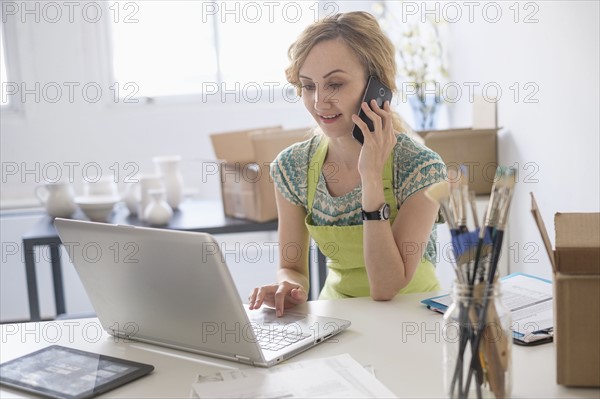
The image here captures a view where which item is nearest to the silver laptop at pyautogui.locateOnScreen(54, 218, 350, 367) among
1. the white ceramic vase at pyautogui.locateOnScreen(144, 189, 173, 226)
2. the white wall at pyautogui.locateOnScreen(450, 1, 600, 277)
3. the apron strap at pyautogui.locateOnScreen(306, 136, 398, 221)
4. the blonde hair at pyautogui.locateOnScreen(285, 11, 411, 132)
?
the apron strap at pyautogui.locateOnScreen(306, 136, 398, 221)

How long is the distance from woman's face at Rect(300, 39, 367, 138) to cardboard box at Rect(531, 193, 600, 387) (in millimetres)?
782

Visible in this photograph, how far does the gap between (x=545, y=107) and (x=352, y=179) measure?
3.18ft

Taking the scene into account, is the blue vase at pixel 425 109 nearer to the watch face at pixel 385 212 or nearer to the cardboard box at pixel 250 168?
the cardboard box at pixel 250 168

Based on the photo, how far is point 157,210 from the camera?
295cm

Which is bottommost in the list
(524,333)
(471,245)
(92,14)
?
(524,333)

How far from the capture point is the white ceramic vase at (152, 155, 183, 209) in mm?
3227

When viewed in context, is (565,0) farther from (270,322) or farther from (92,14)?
(92,14)

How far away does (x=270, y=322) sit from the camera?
1441 millimetres

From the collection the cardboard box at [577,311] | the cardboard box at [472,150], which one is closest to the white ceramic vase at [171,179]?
the cardboard box at [472,150]

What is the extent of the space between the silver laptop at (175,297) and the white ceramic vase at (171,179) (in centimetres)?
183

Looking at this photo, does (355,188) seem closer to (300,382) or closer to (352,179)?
(352,179)

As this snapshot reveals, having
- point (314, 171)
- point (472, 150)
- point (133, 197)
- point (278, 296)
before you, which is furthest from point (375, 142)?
point (133, 197)

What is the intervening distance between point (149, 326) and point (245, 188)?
158cm

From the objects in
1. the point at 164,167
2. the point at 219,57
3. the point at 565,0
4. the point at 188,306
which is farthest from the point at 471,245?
the point at 219,57
